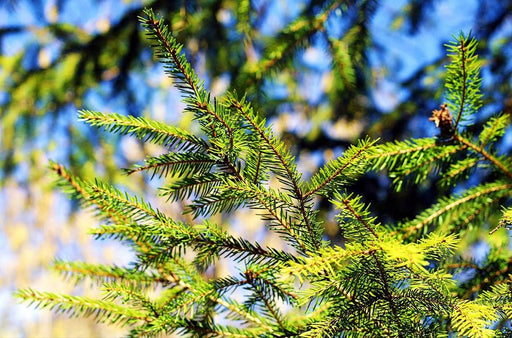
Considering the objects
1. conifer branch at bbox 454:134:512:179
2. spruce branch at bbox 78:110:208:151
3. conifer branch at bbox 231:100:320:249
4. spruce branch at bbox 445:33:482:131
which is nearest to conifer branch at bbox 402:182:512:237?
conifer branch at bbox 454:134:512:179

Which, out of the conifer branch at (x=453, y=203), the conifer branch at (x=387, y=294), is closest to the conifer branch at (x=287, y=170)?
the conifer branch at (x=387, y=294)

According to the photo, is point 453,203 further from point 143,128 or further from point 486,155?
point 143,128

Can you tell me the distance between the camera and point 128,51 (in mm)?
2064

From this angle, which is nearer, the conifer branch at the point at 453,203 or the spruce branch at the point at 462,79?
the spruce branch at the point at 462,79

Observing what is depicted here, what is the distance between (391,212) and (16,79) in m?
2.40

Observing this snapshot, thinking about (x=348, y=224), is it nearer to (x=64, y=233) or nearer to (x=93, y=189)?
(x=93, y=189)

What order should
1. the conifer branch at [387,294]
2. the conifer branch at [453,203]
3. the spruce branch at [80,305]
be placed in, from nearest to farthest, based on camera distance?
the conifer branch at [387,294], the spruce branch at [80,305], the conifer branch at [453,203]

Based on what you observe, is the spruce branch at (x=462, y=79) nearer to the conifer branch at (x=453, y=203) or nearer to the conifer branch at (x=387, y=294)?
the conifer branch at (x=453, y=203)


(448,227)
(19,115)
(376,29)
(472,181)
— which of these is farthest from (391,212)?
(19,115)

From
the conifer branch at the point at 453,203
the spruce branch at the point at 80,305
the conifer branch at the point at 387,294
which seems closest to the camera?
the conifer branch at the point at 387,294

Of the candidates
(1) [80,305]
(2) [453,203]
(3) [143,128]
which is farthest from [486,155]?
(1) [80,305]

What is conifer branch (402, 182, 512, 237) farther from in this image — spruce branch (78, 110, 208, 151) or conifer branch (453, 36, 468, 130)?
spruce branch (78, 110, 208, 151)

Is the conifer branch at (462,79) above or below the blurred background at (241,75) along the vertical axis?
below

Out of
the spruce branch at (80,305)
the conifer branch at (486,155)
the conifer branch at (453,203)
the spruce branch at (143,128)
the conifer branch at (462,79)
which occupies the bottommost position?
the spruce branch at (80,305)
